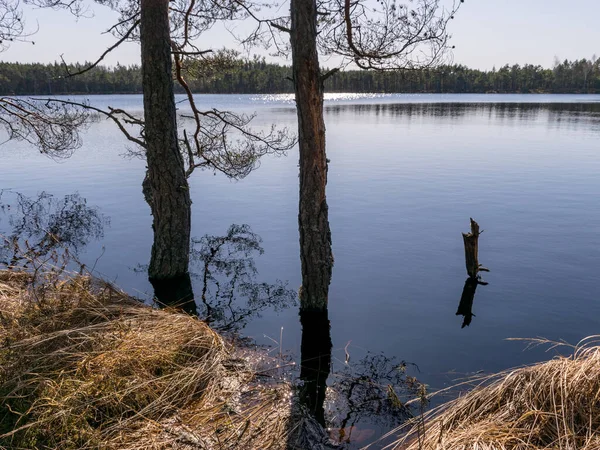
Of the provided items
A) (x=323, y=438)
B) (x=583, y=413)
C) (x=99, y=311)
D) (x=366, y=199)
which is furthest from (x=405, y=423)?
(x=366, y=199)

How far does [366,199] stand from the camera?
1870 cm

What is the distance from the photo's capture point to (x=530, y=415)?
4547 mm

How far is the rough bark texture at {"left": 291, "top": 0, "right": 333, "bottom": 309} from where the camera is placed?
7508 mm

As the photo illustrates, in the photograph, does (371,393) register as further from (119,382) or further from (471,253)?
(471,253)

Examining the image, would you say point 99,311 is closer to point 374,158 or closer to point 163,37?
point 163,37

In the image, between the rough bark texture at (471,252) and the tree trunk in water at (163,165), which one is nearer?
the tree trunk in water at (163,165)

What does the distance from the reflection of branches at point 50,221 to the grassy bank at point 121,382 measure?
6282mm

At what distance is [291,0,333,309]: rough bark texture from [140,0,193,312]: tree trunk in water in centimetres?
276

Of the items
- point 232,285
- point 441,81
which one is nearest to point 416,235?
point 232,285

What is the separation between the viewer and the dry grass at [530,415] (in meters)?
4.21

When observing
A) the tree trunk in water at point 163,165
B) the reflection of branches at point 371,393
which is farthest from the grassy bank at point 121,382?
the tree trunk in water at point 163,165

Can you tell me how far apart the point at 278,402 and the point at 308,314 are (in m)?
3.24

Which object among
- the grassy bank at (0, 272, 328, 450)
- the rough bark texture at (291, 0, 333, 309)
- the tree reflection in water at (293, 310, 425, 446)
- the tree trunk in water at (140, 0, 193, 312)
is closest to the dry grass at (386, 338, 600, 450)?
the tree reflection in water at (293, 310, 425, 446)

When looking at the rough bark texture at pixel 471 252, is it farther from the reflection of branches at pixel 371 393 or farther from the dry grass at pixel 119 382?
the dry grass at pixel 119 382
